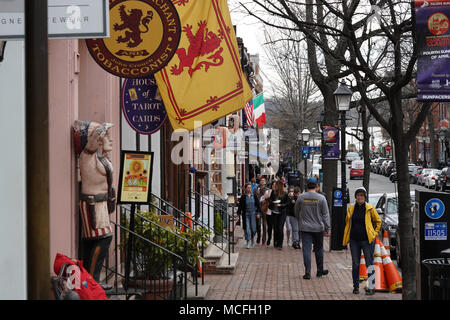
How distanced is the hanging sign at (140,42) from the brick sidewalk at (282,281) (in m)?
4.42

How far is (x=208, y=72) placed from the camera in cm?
974

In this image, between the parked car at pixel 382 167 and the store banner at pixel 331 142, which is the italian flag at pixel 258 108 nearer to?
the store banner at pixel 331 142

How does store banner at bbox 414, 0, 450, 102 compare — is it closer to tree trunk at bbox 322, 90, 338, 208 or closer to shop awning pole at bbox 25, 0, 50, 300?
shop awning pole at bbox 25, 0, 50, 300

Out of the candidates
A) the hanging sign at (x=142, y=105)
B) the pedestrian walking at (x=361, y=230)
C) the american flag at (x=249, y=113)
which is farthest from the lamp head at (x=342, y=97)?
the american flag at (x=249, y=113)

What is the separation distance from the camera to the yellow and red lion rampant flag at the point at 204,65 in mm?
9656

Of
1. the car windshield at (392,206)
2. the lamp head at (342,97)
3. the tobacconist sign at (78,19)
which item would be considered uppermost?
the lamp head at (342,97)

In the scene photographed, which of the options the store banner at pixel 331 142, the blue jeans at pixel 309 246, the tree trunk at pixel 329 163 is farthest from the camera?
the tree trunk at pixel 329 163

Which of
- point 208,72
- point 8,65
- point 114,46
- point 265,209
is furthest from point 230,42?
point 265,209

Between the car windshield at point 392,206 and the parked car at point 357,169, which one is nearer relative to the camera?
the car windshield at point 392,206

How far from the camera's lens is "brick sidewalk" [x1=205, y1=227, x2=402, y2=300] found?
11695 millimetres

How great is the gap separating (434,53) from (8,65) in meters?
5.38

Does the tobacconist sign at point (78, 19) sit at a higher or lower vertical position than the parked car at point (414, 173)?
higher

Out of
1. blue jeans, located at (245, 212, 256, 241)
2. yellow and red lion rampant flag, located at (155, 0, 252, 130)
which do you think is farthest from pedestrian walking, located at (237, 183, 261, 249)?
yellow and red lion rampant flag, located at (155, 0, 252, 130)

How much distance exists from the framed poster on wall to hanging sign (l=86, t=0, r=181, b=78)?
1.14 meters
